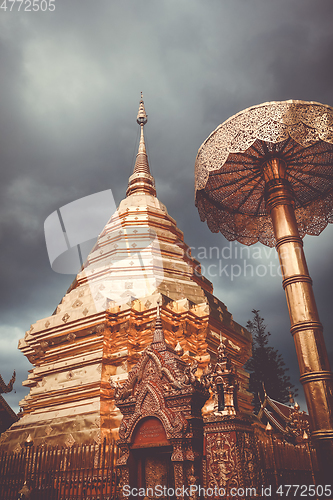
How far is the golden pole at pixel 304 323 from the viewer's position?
5.41 meters

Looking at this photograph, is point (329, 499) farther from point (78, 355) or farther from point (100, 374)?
point (78, 355)

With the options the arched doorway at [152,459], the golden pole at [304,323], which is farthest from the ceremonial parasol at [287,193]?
the arched doorway at [152,459]

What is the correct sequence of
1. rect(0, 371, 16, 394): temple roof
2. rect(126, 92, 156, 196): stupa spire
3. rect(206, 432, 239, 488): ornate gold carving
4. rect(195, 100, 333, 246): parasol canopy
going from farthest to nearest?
rect(126, 92, 156, 196): stupa spire, rect(0, 371, 16, 394): temple roof, rect(195, 100, 333, 246): parasol canopy, rect(206, 432, 239, 488): ornate gold carving

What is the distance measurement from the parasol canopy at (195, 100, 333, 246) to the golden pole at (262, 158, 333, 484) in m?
0.76

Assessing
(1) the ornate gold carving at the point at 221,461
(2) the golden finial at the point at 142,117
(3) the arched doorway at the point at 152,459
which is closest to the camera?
(1) the ornate gold carving at the point at 221,461

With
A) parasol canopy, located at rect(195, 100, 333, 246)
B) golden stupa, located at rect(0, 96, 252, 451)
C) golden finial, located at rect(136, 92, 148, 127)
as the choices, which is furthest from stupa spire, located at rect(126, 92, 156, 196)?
parasol canopy, located at rect(195, 100, 333, 246)

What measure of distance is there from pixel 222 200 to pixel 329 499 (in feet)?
20.1

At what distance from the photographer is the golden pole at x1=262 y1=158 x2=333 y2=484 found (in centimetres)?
541

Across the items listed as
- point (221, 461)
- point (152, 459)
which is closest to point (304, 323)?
point (221, 461)

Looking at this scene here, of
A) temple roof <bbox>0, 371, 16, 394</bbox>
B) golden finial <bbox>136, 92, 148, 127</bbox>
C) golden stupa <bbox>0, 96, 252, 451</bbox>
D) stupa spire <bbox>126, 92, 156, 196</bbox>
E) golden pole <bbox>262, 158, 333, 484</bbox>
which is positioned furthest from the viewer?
golden finial <bbox>136, 92, 148, 127</bbox>

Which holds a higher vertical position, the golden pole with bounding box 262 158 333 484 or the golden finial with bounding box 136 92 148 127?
the golden finial with bounding box 136 92 148 127

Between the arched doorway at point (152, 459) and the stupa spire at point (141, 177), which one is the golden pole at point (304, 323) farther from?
the stupa spire at point (141, 177)

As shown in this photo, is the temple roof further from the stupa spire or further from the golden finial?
the golden finial

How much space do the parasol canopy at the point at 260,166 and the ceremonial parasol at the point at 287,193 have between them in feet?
0.05
